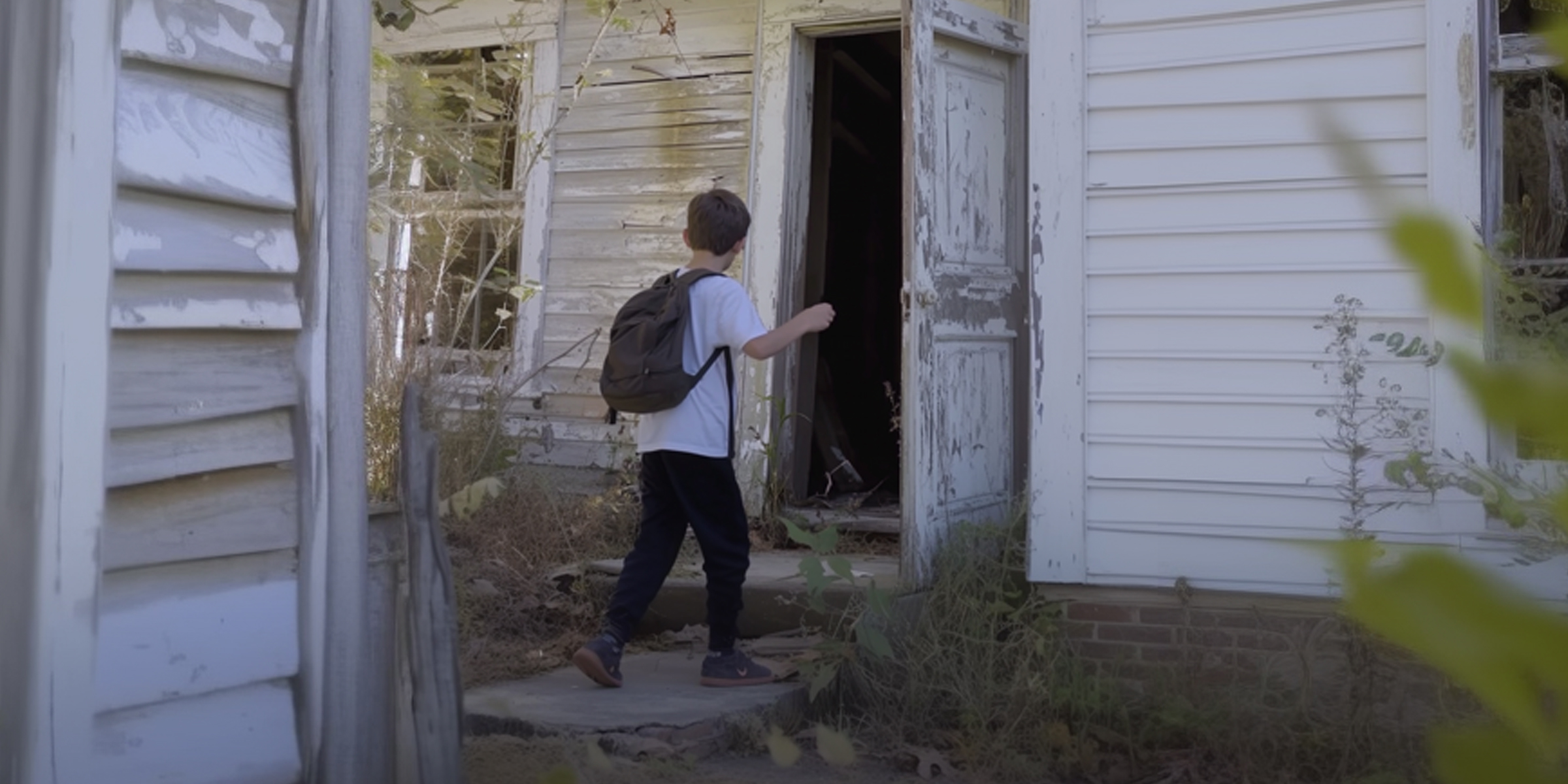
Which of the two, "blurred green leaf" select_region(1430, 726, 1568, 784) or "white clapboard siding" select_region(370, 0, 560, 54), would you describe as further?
"white clapboard siding" select_region(370, 0, 560, 54)

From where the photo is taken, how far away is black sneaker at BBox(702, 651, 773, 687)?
16.3 ft

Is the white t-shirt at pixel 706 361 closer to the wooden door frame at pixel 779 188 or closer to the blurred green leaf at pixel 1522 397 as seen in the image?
the wooden door frame at pixel 779 188

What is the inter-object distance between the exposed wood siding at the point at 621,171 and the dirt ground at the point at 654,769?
3258mm

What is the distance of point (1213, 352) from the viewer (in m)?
5.11

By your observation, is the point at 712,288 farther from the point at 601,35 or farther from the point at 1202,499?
the point at 601,35

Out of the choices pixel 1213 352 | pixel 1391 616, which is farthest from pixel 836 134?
pixel 1391 616

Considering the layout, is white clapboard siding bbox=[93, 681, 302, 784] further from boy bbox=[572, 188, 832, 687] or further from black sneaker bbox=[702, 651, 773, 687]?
black sneaker bbox=[702, 651, 773, 687]

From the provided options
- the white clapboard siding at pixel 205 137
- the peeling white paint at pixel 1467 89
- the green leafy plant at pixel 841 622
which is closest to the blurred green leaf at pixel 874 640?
the green leafy plant at pixel 841 622

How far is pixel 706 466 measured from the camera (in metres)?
4.73

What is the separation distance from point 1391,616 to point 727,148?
7.41 m

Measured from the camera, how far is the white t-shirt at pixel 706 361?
15.4 feet

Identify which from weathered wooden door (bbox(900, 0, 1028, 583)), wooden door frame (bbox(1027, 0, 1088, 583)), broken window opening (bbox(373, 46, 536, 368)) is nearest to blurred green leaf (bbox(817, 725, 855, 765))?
wooden door frame (bbox(1027, 0, 1088, 583))

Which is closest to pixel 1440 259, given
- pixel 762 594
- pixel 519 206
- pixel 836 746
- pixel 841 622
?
pixel 836 746

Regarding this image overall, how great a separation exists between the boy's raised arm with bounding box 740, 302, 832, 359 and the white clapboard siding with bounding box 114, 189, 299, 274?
2.05 metres
